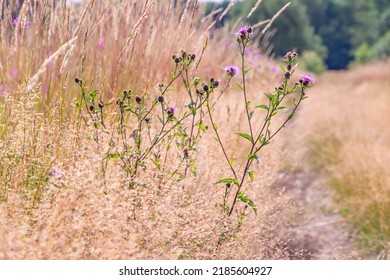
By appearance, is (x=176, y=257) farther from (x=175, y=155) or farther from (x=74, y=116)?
(x=74, y=116)

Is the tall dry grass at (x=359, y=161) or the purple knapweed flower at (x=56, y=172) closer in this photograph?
the purple knapweed flower at (x=56, y=172)

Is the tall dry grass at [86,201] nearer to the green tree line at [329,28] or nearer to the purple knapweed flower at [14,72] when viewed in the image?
the purple knapweed flower at [14,72]

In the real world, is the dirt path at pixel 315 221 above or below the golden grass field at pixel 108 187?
below

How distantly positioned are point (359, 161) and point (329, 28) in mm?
39644

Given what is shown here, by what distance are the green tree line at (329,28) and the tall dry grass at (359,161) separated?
427cm

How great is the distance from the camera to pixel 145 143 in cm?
249

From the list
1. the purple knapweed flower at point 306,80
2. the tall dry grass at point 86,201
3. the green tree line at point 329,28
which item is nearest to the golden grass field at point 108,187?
the tall dry grass at point 86,201

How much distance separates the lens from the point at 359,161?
4.02m

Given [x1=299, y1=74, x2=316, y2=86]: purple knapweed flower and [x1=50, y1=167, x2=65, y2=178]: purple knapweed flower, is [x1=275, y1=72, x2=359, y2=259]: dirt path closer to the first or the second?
[x1=299, y1=74, x2=316, y2=86]: purple knapweed flower

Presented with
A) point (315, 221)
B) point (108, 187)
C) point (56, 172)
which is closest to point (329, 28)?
point (315, 221)

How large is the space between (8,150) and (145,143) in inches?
23.3

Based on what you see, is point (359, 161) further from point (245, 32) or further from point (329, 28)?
point (329, 28)

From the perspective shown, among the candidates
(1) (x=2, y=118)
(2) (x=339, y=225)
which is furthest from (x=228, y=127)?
(1) (x=2, y=118)

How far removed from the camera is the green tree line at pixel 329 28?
22797 millimetres
